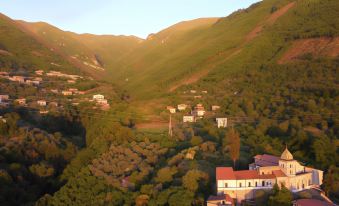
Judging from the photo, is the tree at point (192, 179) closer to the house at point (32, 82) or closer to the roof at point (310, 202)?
the roof at point (310, 202)

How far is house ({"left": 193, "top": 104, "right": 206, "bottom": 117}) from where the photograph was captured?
37669 millimetres

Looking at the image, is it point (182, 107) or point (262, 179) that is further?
point (182, 107)

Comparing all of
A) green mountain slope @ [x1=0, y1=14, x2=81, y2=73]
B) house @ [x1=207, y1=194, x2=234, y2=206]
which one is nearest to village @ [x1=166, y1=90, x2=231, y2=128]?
house @ [x1=207, y1=194, x2=234, y2=206]

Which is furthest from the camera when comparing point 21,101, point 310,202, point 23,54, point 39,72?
point 23,54

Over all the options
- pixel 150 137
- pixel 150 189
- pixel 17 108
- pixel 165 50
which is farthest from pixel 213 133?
pixel 165 50

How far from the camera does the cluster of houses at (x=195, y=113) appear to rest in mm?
32781

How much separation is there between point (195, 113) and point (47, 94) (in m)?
18.0

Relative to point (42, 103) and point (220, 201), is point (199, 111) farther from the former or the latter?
point (220, 201)

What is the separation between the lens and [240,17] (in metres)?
68.4

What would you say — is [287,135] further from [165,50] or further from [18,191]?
[165,50]

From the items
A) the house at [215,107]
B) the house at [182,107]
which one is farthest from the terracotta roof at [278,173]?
the house at [182,107]

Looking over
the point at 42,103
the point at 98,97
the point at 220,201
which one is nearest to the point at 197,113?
the point at 98,97

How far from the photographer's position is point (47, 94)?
155ft

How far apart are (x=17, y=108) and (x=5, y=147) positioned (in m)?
10.8
